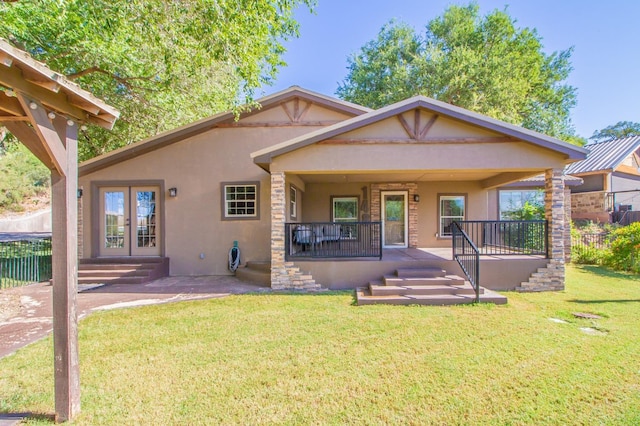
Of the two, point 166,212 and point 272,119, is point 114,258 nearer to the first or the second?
point 166,212

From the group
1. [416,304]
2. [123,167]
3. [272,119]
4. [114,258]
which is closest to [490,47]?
[272,119]

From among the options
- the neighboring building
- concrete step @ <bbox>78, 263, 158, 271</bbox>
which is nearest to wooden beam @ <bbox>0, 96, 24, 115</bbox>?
concrete step @ <bbox>78, 263, 158, 271</bbox>

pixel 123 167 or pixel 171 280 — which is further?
pixel 123 167

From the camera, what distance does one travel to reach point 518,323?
518 cm

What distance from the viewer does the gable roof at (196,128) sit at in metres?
9.36

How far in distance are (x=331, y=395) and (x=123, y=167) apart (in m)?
9.56

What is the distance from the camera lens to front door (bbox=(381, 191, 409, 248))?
1145cm

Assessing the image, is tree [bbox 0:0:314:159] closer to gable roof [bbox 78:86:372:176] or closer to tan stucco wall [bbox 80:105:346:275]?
gable roof [bbox 78:86:372:176]

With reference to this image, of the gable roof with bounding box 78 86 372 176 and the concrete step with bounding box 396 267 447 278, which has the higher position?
the gable roof with bounding box 78 86 372 176

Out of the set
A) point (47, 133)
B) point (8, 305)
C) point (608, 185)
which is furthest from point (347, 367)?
point (608, 185)

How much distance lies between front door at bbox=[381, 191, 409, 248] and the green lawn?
550cm

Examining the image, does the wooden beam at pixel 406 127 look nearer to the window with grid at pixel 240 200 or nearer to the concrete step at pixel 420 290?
the concrete step at pixel 420 290

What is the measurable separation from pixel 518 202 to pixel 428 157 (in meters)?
6.76

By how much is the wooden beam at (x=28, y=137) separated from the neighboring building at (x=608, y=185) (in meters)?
21.0
